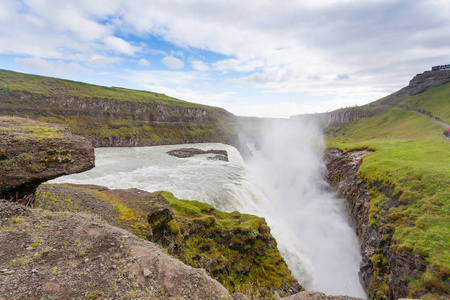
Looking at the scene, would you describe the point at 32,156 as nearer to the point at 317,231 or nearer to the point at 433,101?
the point at 317,231

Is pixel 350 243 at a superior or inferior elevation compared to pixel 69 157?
inferior

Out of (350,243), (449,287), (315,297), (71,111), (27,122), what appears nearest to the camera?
(315,297)

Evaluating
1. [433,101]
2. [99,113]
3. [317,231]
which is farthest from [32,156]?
[433,101]

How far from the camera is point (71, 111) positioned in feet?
276

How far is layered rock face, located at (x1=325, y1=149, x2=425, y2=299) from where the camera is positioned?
540 inches

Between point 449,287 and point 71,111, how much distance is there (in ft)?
359

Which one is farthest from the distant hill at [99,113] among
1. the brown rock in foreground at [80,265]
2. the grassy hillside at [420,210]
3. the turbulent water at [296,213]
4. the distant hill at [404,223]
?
the grassy hillside at [420,210]

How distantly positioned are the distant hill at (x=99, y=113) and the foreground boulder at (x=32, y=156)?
79.7 meters

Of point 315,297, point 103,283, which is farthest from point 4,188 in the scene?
point 315,297

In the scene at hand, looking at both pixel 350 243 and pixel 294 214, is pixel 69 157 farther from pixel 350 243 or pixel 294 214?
pixel 294 214

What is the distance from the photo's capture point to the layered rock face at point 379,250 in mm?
13727

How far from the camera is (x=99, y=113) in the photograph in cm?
9162

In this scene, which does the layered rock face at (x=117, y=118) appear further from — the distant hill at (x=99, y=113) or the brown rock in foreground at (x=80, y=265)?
the brown rock in foreground at (x=80, y=265)

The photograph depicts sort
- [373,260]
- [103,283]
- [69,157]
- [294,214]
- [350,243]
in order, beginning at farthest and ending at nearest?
[294,214] < [350,243] < [373,260] < [69,157] < [103,283]
